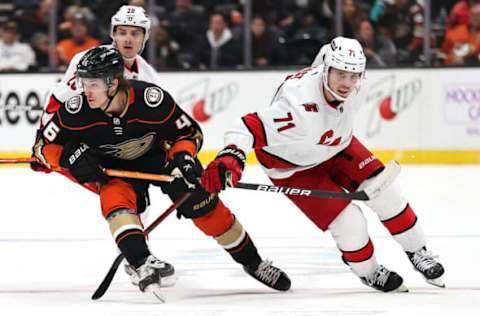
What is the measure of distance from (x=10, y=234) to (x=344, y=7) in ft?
12.4

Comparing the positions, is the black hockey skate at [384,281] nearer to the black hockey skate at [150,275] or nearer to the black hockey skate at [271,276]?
the black hockey skate at [271,276]

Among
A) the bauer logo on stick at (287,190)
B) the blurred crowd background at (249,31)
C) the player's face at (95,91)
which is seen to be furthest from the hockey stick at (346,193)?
the blurred crowd background at (249,31)

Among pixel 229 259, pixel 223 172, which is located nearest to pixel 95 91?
pixel 223 172

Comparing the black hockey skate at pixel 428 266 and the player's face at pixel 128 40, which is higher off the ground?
the player's face at pixel 128 40

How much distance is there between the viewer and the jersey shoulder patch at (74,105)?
4.39 m

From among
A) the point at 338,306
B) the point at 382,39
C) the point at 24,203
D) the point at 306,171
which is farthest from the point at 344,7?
the point at 338,306

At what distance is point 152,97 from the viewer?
441 cm

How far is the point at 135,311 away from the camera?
13.3 ft

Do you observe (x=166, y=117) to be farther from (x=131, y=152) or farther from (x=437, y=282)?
(x=437, y=282)

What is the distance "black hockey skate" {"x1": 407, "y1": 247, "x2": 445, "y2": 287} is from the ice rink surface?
0.19ft

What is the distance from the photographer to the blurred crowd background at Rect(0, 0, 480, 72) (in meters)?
9.02

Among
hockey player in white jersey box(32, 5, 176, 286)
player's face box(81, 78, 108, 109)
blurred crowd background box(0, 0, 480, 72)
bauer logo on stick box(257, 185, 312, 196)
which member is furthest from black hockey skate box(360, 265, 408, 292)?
blurred crowd background box(0, 0, 480, 72)

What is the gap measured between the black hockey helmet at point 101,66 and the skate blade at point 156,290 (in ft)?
2.37

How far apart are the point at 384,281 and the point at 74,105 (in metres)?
1.29
